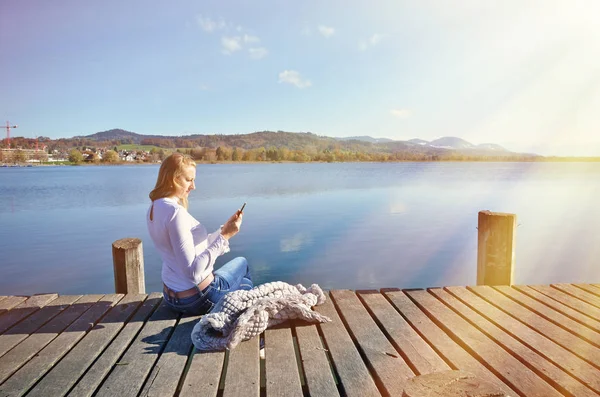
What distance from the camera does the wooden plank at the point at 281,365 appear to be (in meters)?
2.55

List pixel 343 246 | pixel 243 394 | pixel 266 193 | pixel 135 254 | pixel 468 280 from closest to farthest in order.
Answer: pixel 243 394, pixel 135 254, pixel 468 280, pixel 343 246, pixel 266 193

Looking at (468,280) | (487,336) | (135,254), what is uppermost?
(135,254)

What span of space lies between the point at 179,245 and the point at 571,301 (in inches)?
145

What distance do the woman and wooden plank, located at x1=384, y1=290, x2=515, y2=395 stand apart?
1605 mm

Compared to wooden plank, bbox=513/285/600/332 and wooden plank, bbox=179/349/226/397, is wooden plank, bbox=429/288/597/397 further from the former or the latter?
wooden plank, bbox=179/349/226/397

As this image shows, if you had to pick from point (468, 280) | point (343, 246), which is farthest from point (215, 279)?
point (343, 246)

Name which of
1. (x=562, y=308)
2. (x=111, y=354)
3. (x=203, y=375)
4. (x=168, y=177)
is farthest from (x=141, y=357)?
(x=562, y=308)

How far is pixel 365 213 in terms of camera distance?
60.1 feet

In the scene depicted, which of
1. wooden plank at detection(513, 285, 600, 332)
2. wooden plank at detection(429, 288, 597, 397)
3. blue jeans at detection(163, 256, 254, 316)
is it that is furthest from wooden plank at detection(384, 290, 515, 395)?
blue jeans at detection(163, 256, 254, 316)

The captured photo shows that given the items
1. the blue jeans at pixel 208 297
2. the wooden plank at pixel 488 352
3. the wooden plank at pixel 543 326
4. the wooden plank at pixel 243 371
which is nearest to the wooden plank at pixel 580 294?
the wooden plank at pixel 543 326

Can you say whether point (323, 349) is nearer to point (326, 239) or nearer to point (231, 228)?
point (231, 228)

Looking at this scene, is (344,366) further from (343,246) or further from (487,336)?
(343,246)

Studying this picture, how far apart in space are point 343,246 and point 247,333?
9269 millimetres

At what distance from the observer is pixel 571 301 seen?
411cm
